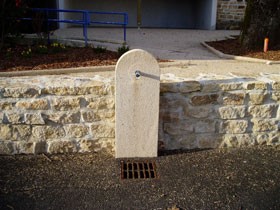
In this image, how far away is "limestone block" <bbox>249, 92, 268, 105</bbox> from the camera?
3844mm

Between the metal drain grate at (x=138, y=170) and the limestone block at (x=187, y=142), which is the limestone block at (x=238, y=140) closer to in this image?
the limestone block at (x=187, y=142)

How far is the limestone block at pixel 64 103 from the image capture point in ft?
11.7

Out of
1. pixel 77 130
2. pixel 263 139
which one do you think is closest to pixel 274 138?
pixel 263 139

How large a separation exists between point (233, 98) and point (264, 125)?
2.06 feet

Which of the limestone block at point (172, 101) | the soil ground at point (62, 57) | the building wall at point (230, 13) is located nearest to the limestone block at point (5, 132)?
the soil ground at point (62, 57)

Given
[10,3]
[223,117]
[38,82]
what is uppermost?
[10,3]

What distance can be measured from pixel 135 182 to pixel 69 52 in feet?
13.1

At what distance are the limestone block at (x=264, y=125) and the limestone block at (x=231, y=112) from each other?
23 centimetres

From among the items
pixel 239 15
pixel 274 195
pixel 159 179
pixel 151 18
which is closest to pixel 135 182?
pixel 159 179

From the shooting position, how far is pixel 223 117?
3.86m

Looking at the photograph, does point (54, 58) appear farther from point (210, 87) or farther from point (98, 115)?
point (210, 87)

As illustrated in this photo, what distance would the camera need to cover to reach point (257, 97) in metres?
3.86

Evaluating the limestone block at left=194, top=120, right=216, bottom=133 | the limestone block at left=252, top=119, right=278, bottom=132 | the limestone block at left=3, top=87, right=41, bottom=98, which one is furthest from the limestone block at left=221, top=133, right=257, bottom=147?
the limestone block at left=3, top=87, right=41, bottom=98

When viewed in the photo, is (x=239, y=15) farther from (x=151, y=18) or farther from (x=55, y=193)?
(x=55, y=193)
